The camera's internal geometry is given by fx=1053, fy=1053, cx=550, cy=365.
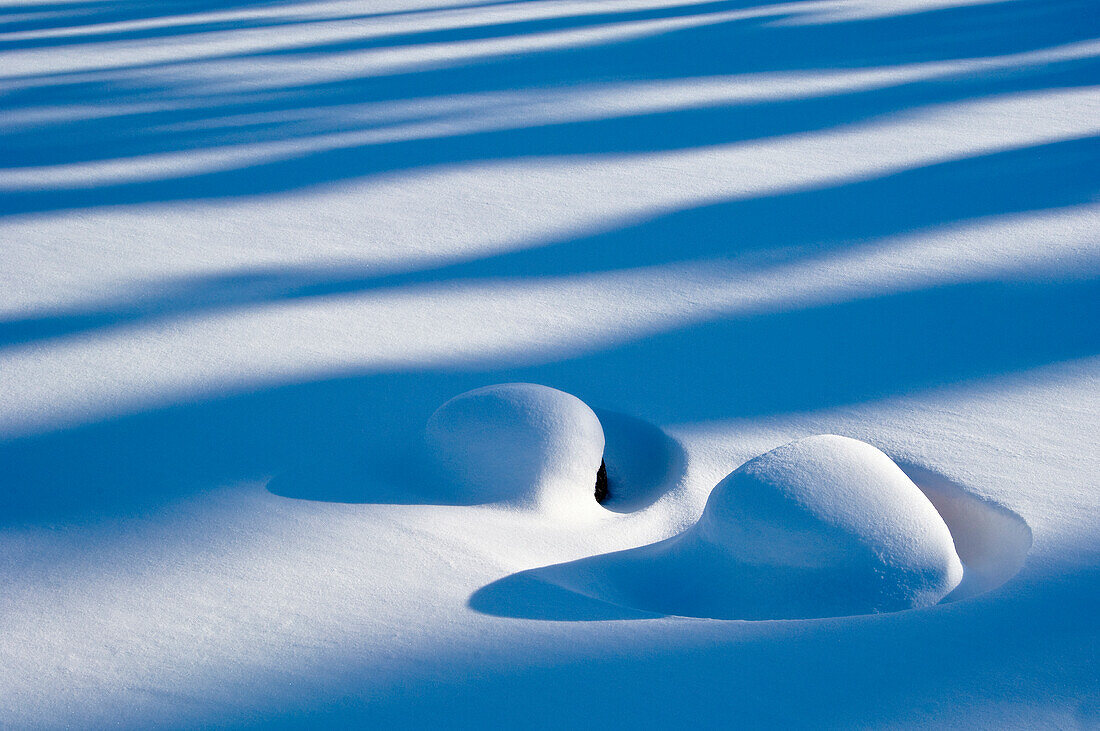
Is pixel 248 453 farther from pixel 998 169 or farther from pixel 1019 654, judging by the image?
pixel 998 169

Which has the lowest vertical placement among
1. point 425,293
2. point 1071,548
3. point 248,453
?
point 1071,548

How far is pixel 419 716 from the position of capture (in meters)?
0.96

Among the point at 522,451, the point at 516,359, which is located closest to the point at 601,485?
the point at 522,451

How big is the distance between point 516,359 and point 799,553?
25.8 inches

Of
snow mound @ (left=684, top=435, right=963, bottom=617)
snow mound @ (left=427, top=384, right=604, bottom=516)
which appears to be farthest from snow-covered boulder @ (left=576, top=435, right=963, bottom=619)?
snow mound @ (left=427, top=384, right=604, bottom=516)

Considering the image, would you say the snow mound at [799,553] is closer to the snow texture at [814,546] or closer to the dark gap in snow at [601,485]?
the snow texture at [814,546]

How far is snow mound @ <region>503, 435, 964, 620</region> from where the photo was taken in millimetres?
1115

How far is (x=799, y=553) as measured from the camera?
1.13 metres

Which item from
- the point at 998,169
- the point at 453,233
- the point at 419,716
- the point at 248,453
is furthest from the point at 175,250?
the point at 998,169

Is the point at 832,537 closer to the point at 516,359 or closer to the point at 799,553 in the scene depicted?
the point at 799,553

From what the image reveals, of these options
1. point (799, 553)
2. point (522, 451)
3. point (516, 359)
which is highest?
point (516, 359)

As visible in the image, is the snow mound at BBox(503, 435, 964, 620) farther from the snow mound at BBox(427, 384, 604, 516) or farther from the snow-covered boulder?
the snow mound at BBox(427, 384, 604, 516)

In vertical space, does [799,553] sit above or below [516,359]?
below

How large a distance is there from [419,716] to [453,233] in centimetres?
136
